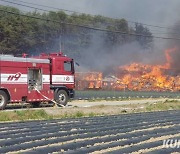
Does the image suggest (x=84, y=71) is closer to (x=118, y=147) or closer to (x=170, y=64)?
(x=170, y=64)

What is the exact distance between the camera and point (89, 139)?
9102 mm

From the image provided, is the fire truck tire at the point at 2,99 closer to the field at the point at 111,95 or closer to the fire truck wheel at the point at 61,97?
the fire truck wheel at the point at 61,97

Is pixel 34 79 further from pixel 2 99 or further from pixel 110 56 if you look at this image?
pixel 110 56

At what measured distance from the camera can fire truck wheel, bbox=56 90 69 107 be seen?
23.0m

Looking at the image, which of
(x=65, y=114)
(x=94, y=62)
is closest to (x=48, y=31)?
(x=94, y=62)

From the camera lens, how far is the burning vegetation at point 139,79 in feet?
166

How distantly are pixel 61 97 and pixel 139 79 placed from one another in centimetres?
3060

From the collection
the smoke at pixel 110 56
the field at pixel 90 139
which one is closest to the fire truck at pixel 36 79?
the field at pixel 90 139

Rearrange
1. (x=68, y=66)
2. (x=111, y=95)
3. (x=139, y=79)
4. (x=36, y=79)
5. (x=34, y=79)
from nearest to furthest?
1. (x=34, y=79)
2. (x=36, y=79)
3. (x=68, y=66)
4. (x=111, y=95)
5. (x=139, y=79)

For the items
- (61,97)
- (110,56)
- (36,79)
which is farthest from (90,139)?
(110,56)

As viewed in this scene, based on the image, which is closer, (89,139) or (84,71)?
(89,139)

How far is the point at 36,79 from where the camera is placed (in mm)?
21969

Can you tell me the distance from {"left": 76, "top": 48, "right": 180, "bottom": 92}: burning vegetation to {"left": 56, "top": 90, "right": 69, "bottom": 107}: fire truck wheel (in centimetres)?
2634

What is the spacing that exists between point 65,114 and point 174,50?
3418 cm
